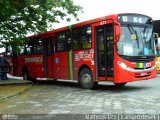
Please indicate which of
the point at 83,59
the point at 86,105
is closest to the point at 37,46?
the point at 83,59

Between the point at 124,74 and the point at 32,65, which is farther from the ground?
the point at 32,65

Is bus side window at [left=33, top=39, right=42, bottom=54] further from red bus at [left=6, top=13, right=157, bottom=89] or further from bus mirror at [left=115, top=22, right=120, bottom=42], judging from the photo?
bus mirror at [left=115, top=22, right=120, bottom=42]

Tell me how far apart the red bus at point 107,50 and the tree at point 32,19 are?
0.89 m

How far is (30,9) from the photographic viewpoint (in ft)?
55.6

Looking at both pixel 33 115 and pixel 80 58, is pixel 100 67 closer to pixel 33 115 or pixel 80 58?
pixel 80 58

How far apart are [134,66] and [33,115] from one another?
6102 mm

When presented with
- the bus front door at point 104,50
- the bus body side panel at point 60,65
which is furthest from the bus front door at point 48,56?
the bus front door at point 104,50

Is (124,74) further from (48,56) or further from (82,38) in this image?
(48,56)

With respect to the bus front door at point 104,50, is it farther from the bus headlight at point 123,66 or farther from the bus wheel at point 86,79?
the bus wheel at point 86,79

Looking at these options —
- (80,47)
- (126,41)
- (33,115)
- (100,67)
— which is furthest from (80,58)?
(33,115)

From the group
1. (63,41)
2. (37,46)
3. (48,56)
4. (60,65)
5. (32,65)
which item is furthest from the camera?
(32,65)

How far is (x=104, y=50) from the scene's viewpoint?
14.6 m

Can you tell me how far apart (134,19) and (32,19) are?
5.50 meters

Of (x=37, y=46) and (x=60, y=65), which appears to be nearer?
(x=60, y=65)
